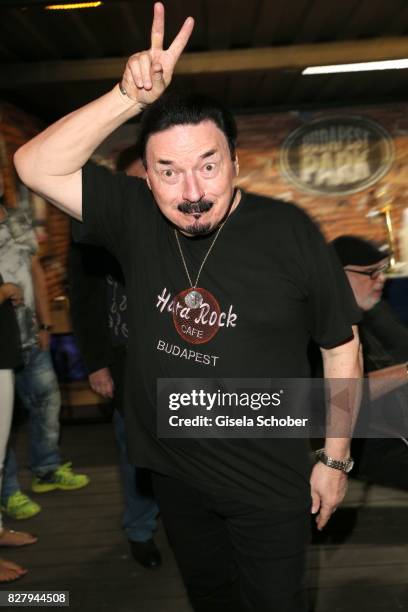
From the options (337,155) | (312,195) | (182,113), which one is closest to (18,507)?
(182,113)

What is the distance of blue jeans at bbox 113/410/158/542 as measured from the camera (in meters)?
2.78

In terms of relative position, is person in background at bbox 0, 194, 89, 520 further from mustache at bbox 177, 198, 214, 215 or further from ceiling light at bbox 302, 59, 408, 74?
ceiling light at bbox 302, 59, 408, 74

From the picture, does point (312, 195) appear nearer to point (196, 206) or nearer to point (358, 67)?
point (358, 67)

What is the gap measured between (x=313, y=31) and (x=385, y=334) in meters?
3.81

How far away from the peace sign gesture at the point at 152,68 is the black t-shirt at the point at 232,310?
25cm

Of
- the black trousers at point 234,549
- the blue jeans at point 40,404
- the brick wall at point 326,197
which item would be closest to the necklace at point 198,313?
the black trousers at point 234,549

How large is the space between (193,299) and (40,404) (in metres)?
2.53

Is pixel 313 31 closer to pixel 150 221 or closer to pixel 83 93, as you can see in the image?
pixel 83 93

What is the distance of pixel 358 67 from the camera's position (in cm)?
646

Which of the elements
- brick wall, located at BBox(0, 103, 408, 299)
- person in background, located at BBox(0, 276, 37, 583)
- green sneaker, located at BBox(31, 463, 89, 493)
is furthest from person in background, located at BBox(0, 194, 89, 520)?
brick wall, located at BBox(0, 103, 408, 299)

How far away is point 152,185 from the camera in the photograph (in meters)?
1.50

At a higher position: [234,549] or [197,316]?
[197,316]

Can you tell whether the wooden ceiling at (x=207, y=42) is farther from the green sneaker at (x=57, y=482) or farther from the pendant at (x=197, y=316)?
the pendant at (x=197, y=316)

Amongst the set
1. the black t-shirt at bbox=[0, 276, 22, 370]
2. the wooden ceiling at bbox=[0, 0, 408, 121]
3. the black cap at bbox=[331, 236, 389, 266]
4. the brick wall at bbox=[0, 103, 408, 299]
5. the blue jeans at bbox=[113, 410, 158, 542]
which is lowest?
the blue jeans at bbox=[113, 410, 158, 542]
